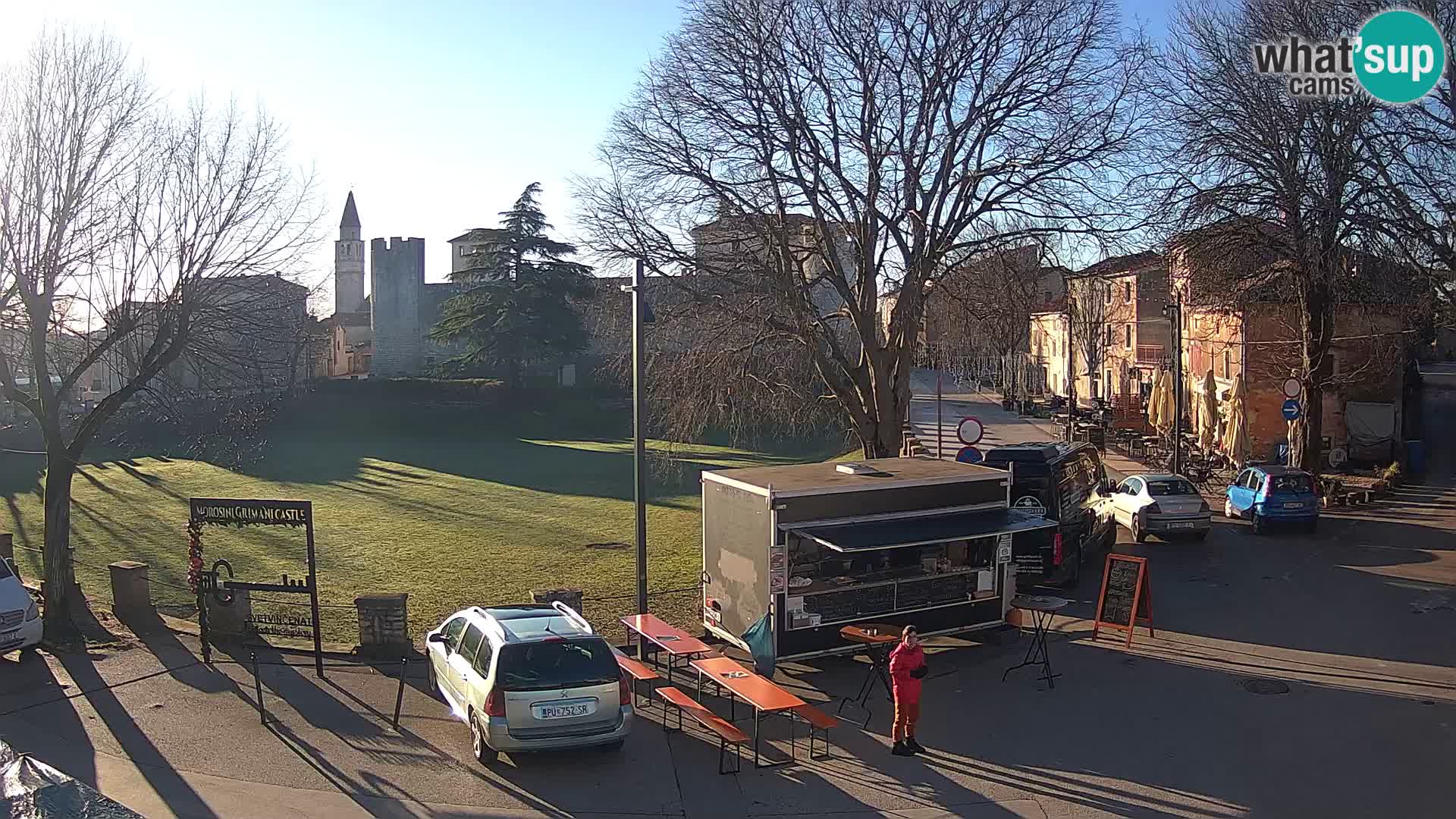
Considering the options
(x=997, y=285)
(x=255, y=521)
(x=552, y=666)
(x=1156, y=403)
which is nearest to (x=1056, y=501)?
(x=997, y=285)

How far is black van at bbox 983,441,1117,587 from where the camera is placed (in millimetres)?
19203

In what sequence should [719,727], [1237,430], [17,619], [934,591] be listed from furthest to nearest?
[1237,430] < [934,591] < [17,619] < [719,727]

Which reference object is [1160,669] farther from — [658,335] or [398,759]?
[658,335]

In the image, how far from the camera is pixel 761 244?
80.7 feet

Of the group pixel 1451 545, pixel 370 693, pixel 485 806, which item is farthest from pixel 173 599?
pixel 1451 545

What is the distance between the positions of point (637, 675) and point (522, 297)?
56.8 m

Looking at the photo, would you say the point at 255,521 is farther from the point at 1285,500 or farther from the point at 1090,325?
the point at 1090,325

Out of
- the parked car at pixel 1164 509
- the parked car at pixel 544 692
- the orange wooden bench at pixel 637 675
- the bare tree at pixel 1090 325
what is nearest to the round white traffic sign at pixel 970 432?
the parked car at pixel 1164 509

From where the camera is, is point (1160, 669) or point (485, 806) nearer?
point (485, 806)

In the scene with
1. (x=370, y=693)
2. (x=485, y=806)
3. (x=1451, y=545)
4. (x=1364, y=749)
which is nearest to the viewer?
(x=485, y=806)

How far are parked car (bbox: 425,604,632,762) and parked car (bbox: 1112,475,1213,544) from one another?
52.8 ft

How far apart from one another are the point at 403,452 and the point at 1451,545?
46287 millimetres

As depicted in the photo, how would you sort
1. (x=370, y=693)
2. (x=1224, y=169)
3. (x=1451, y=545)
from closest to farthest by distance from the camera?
(x=370, y=693), (x=1451, y=545), (x=1224, y=169)

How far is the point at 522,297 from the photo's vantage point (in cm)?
6675
